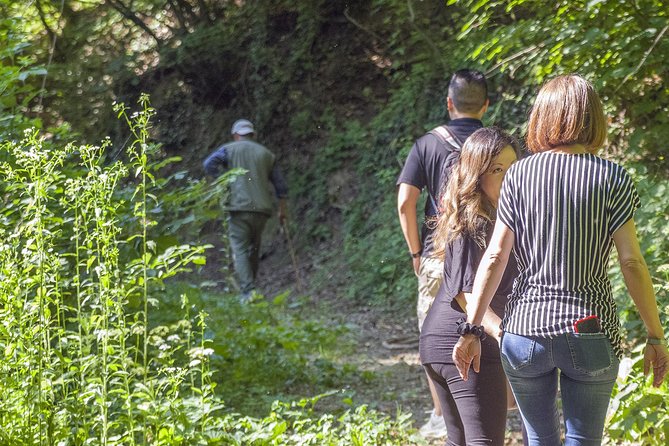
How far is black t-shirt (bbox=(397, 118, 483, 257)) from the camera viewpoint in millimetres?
5055

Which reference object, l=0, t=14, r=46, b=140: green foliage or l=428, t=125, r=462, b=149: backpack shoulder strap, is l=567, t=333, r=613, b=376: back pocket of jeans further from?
l=0, t=14, r=46, b=140: green foliage

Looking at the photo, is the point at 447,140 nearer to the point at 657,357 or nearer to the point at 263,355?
the point at 657,357

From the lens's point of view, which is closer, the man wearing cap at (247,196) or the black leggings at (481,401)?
the black leggings at (481,401)

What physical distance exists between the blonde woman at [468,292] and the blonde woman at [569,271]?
320mm

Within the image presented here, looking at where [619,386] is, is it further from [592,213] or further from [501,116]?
[501,116]

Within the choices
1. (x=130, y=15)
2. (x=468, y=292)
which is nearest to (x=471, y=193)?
(x=468, y=292)

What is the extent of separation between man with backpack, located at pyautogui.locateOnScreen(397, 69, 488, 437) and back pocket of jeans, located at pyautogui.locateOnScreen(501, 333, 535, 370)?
1930 millimetres

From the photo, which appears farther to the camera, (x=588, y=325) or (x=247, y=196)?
(x=247, y=196)

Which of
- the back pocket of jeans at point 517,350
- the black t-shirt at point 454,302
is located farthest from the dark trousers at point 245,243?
the back pocket of jeans at point 517,350

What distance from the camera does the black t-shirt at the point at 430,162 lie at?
16.6 ft

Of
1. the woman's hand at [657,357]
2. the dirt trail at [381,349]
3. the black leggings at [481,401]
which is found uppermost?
the woman's hand at [657,357]

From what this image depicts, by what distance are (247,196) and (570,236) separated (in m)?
8.74

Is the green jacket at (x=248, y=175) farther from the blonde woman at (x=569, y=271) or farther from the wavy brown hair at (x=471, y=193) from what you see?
the blonde woman at (x=569, y=271)

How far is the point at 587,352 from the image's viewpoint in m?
2.79
